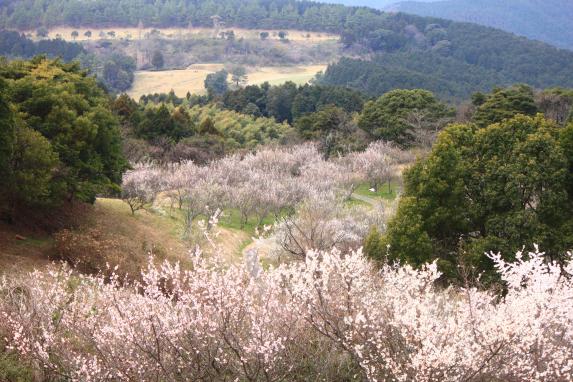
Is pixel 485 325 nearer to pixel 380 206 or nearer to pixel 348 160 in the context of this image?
pixel 380 206

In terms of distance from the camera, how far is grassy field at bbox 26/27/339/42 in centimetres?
11272

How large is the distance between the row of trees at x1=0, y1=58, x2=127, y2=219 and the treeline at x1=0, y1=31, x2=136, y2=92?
6416 cm

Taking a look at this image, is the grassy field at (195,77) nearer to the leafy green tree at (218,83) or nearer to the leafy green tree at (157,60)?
the leafy green tree at (218,83)

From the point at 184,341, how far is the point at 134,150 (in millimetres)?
27353

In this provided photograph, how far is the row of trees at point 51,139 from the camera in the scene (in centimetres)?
1385

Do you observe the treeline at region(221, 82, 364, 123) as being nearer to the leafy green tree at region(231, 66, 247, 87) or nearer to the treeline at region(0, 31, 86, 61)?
the leafy green tree at region(231, 66, 247, 87)

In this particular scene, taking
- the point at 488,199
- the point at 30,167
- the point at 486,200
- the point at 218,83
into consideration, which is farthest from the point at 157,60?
the point at 488,199

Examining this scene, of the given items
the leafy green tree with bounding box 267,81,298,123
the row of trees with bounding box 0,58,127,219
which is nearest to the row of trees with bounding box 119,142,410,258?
the row of trees with bounding box 0,58,127,219

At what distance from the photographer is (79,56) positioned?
86.1m

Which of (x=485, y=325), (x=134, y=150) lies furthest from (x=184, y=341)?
(x=134, y=150)

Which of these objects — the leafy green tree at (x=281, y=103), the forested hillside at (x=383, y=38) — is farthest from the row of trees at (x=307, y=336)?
the forested hillside at (x=383, y=38)

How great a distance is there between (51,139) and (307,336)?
12219 millimetres

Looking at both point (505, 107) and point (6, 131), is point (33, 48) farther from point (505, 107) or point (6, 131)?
point (6, 131)

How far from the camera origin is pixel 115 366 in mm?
6023
